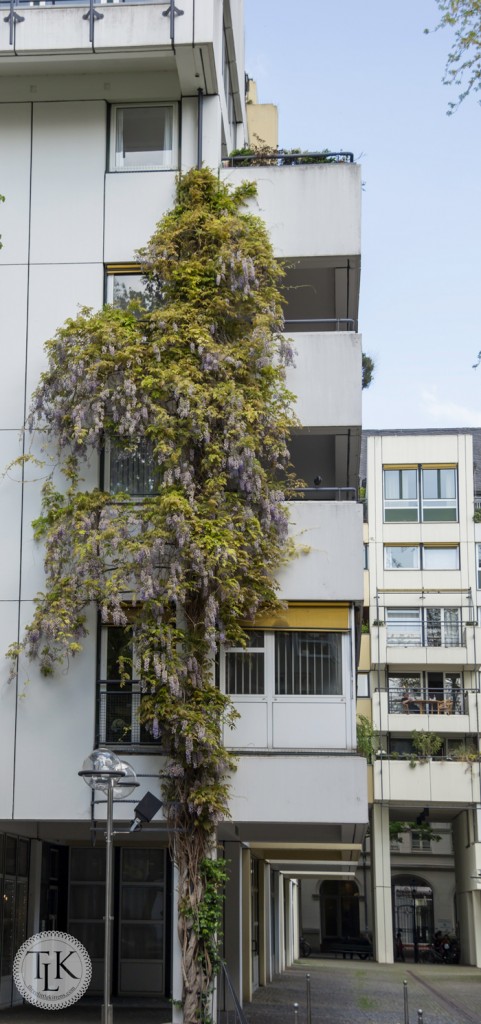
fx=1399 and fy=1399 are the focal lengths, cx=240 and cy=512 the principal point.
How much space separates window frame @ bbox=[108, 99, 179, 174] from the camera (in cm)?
1839

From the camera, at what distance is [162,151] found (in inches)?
729

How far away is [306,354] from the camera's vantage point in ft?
59.5

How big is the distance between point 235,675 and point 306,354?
4.24m

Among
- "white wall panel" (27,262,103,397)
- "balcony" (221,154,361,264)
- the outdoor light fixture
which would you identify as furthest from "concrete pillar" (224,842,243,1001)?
"balcony" (221,154,361,264)

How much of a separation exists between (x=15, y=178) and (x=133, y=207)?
5.41 ft

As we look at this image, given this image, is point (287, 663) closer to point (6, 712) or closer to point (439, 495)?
point (6, 712)

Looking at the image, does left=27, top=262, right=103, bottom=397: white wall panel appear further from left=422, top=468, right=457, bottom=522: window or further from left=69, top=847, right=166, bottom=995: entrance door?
left=422, top=468, right=457, bottom=522: window

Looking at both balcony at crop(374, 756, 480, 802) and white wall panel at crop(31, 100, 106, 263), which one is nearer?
white wall panel at crop(31, 100, 106, 263)

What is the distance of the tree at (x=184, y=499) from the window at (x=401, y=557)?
30217 mm

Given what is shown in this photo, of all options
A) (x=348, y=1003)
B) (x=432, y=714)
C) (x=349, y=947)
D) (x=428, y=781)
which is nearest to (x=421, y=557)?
(x=432, y=714)

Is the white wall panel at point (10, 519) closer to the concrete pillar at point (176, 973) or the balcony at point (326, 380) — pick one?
the balcony at point (326, 380)

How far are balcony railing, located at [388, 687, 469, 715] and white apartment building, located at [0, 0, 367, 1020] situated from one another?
87.2 feet

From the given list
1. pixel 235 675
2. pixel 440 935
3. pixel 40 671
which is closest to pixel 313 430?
pixel 235 675

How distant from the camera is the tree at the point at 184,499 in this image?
1639 centimetres
